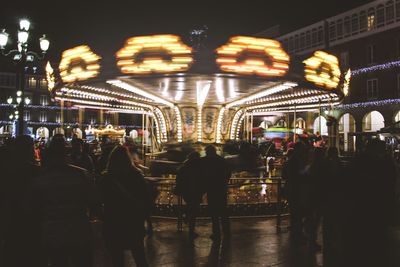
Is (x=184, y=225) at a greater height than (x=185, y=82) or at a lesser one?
lesser

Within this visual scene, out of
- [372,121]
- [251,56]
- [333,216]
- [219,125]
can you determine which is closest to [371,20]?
[372,121]

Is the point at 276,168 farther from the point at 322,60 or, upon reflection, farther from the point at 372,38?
the point at 372,38

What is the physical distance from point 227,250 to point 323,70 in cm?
538

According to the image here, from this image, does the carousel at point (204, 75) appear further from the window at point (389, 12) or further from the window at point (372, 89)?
the window at point (372, 89)

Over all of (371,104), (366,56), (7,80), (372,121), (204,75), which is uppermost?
(7,80)

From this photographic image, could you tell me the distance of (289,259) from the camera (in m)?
6.26

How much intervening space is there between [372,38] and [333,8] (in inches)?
234

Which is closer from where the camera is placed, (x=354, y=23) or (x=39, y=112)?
(x=354, y=23)

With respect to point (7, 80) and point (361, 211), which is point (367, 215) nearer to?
point (361, 211)

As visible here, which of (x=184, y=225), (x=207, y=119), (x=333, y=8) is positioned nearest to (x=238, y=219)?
(x=184, y=225)

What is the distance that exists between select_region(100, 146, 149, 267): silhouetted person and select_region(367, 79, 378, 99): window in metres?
36.1

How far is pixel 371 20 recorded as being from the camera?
119 ft

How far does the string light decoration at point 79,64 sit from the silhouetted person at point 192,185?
3.01 m

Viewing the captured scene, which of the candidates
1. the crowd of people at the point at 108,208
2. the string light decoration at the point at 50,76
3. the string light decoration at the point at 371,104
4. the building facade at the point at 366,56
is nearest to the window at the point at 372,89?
the building facade at the point at 366,56
